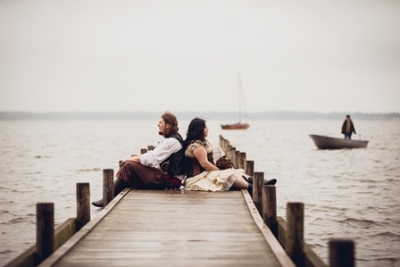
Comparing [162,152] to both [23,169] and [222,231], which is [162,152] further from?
[23,169]

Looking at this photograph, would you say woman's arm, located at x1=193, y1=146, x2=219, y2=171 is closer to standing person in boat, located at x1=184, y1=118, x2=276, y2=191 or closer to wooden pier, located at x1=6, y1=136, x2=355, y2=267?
standing person in boat, located at x1=184, y1=118, x2=276, y2=191

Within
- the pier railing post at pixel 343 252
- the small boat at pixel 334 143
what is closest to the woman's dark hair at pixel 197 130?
the pier railing post at pixel 343 252

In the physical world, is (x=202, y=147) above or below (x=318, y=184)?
above

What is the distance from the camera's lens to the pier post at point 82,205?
24.8 feet

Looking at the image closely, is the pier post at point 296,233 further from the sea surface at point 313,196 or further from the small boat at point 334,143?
the small boat at point 334,143

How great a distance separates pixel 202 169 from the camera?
10148 millimetres

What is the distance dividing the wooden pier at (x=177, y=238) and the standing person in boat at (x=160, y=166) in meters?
1.18

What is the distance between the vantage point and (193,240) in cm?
636

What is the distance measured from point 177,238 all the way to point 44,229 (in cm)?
155

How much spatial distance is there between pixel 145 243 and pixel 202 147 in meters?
3.73

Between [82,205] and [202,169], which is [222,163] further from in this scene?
[82,205]

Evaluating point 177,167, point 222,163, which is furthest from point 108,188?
point 222,163

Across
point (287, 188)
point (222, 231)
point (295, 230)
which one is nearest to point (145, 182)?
point (222, 231)

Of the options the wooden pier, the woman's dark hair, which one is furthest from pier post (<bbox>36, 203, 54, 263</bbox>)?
the woman's dark hair
